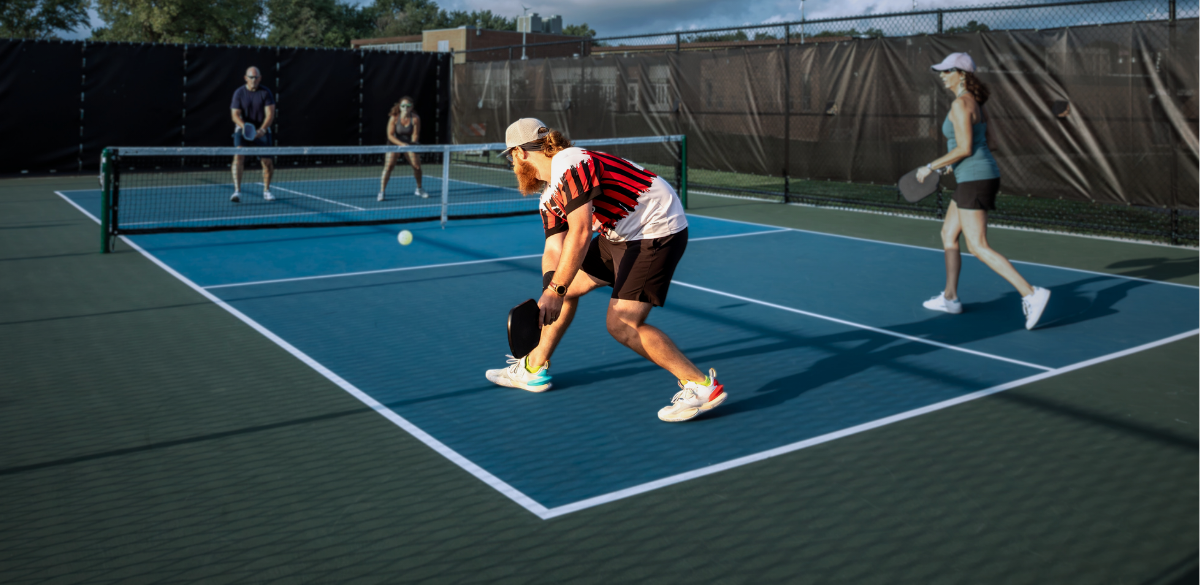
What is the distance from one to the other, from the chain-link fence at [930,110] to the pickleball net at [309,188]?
1.02m

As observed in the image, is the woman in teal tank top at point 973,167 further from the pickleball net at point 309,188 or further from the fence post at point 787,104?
the fence post at point 787,104

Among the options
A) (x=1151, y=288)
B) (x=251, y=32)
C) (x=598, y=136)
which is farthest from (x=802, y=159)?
(x=251, y=32)

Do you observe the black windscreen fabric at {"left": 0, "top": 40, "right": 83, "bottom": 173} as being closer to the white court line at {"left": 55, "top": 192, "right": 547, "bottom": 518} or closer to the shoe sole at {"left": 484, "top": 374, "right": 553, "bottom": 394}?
the white court line at {"left": 55, "top": 192, "right": 547, "bottom": 518}

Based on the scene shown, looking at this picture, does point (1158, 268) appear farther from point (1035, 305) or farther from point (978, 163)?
point (978, 163)

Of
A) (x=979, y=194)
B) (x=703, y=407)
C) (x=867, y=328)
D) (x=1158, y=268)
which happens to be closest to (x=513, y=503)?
(x=703, y=407)

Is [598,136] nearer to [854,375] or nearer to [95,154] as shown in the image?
[95,154]

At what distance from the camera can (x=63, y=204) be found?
13.4 metres

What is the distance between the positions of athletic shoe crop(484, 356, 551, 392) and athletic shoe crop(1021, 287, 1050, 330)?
11.1ft

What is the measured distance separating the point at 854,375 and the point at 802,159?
8.76 meters

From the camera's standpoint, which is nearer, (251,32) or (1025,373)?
(1025,373)

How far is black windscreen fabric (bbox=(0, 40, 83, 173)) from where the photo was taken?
1770 cm

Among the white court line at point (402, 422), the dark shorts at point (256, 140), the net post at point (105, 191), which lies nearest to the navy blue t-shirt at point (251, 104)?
the dark shorts at point (256, 140)

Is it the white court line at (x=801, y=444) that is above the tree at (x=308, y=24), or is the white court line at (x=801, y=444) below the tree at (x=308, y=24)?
below

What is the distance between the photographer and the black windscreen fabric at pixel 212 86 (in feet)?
64.4
